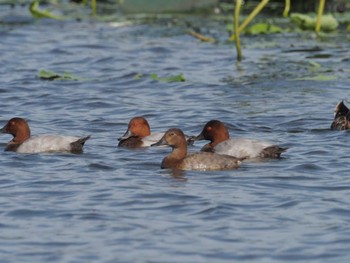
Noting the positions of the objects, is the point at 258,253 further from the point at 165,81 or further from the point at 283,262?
the point at 165,81

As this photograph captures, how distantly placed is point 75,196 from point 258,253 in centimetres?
284

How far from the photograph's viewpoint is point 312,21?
81.8 ft

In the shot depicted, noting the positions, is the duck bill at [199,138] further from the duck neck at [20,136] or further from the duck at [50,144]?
the duck neck at [20,136]

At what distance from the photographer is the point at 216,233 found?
10.4 m

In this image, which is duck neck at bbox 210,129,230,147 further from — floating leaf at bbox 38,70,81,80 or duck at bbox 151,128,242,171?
floating leaf at bbox 38,70,81,80

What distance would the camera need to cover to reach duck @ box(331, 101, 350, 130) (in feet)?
51.6

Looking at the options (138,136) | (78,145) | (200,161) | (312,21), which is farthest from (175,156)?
(312,21)

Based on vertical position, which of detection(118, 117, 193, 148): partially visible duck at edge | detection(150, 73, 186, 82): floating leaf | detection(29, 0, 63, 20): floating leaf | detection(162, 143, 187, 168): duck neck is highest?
detection(29, 0, 63, 20): floating leaf

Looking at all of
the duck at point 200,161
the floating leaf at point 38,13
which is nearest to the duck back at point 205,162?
the duck at point 200,161

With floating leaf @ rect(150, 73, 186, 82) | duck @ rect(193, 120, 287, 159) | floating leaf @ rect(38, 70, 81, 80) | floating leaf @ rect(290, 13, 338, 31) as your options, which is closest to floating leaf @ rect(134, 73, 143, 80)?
floating leaf @ rect(150, 73, 186, 82)

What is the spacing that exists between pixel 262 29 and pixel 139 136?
33.7 ft

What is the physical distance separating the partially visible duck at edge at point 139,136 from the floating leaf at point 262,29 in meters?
9.77

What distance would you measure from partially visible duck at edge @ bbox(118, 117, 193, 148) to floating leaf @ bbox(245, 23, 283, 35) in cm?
977

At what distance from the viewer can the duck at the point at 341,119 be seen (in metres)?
15.7
